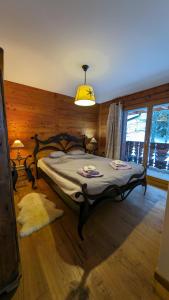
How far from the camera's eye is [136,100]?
12.4ft

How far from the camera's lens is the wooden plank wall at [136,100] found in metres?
3.22

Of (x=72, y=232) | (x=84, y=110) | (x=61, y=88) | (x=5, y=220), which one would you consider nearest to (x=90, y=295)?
(x=72, y=232)

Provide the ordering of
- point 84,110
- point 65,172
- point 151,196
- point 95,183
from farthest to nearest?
point 84,110
point 151,196
point 65,172
point 95,183

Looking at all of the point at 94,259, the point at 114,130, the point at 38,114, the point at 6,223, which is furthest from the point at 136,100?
the point at 6,223

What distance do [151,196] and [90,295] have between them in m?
2.19

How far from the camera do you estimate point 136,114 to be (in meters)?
4.07

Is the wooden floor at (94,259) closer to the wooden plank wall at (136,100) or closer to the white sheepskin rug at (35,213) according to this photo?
the white sheepskin rug at (35,213)

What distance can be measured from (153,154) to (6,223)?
4.25 metres

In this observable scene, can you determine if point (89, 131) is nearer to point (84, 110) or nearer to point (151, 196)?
point (84, 110)

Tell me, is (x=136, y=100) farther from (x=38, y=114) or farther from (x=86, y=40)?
(x=38, y=114)

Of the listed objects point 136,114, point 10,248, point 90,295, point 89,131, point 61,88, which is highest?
point 61,88

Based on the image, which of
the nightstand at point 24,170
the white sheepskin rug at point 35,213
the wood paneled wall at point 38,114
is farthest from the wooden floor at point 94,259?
the wood paneled wall at point 38,114

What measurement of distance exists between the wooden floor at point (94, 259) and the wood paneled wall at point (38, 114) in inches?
90.5

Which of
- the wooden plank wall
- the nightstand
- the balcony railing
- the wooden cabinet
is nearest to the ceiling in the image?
the wooden plank wall
